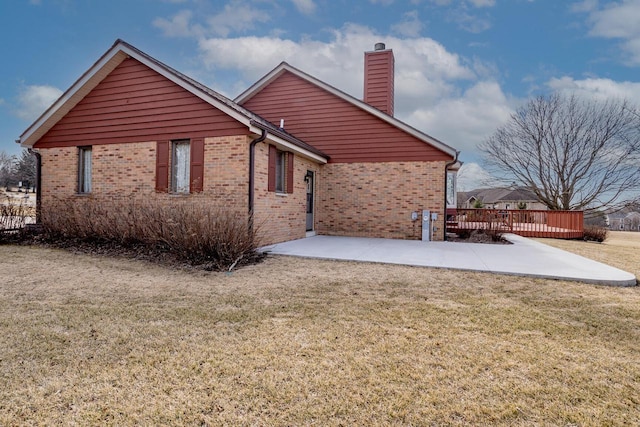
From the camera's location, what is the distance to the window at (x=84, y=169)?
10.2m

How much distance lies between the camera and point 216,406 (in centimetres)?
211

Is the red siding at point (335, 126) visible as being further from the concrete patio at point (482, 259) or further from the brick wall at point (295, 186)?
the concrete patio at point (482, 259)

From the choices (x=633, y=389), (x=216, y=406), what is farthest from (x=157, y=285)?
(x=633, y=389)

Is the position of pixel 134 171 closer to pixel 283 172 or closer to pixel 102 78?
pixel 102 78

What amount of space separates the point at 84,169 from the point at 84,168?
0.03 meters

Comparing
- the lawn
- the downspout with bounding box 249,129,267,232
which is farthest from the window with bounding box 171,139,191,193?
the lawn

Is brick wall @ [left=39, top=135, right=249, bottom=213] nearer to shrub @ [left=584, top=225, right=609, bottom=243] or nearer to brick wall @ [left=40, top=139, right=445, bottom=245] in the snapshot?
brick wall @ [left=40, top=139, right=445, bottom=245]

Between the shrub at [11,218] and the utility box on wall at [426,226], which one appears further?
the utility box on wall at [426,226]

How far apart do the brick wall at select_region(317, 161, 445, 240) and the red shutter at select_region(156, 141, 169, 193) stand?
17.7 ft

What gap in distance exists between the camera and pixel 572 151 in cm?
2438

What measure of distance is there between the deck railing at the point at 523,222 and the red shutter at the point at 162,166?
11.3 meters

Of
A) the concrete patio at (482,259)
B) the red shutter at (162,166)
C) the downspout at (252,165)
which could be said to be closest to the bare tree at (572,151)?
the concrete patio at (482,259)

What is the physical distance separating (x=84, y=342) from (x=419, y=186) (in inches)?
406

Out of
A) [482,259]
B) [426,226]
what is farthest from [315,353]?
[426,226]
